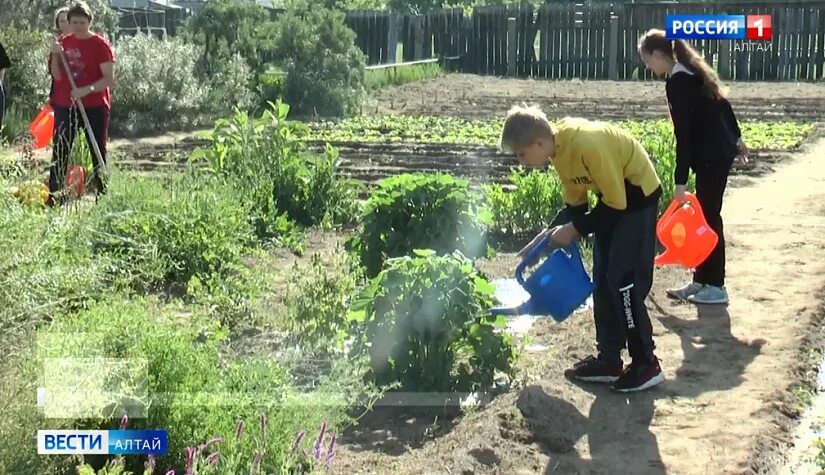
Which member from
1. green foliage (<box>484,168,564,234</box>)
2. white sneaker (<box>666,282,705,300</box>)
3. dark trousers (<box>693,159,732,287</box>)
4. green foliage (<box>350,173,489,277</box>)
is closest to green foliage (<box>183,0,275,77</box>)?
green foliage (<box>484,168,564,234</box>)

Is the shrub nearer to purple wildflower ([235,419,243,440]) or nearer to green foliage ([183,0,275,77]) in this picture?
purple wildflower ([235,419,243,440])

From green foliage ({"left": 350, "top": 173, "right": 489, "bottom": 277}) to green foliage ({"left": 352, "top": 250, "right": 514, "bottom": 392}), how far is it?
1.05m

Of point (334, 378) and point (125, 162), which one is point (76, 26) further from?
point (334, 378)

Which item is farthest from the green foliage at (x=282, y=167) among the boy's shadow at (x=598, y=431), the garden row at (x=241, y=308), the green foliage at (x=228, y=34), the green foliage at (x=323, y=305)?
the green foliage at (x=228, y=34)

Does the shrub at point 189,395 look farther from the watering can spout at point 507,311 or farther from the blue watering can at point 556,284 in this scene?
the blue watering can at point 556,284

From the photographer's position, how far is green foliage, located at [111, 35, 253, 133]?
14992 mm

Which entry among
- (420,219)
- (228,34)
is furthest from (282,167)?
(228,34)

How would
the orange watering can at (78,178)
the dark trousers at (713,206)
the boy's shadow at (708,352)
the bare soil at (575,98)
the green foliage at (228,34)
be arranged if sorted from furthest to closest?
the bare soil at (575,98), the green foliage at (228,34), the orange watering can at (78,178), the dark trousers at (713,206), the boy's shadow at (708,352)

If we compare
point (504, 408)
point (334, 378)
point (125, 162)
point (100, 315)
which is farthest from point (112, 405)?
point (125, 162)

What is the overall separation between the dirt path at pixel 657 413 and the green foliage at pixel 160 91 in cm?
944

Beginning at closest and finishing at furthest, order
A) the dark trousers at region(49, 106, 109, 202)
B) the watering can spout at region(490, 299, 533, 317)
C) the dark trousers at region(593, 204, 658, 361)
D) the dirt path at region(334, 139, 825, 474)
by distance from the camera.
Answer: the dirt path at region(334, 139, 825, 474)
the watering can spout at region(490, 299, 533, 317)
the dark trousers at region(593, 204, 658, 361)
the dark trousers at region(49, 106, 109, 202)

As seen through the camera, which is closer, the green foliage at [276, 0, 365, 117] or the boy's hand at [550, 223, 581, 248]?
Result: the boy's hand at [550, 223, 581, 248]

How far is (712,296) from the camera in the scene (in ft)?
22.3

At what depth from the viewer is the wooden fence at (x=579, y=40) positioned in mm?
25000
